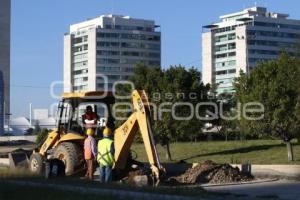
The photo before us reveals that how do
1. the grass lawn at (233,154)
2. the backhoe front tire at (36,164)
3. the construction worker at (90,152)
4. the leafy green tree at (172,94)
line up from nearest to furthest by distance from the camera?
the construction worker at (90,152), the backhoe front tire at (36,164), the grass lawn at (233,154), the leafy green tree at (172,94)

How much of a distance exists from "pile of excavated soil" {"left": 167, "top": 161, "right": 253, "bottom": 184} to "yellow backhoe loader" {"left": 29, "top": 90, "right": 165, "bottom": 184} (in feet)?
6.46

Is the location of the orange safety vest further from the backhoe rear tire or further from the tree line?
the tree line

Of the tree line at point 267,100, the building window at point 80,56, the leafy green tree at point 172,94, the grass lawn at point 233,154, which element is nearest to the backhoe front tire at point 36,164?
the grass lawn at point 233,154

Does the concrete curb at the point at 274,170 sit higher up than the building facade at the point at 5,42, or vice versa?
the building facade at the point at 5,42

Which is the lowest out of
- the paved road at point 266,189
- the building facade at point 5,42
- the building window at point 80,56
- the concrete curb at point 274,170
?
the paved road at point 266,189

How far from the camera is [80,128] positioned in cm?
2267

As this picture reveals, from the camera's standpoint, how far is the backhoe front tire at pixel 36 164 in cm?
2295

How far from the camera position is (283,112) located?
26812mm

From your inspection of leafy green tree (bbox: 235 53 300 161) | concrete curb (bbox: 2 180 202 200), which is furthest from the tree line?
concrete curb (bbox: 2 180 202 200)

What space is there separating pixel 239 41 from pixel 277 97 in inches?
3370

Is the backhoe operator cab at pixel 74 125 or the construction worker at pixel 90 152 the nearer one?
the construction worker at pixel 90 152

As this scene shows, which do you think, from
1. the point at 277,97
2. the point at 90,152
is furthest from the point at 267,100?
the point at 90,152

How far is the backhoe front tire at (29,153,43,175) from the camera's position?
22953 millimetres

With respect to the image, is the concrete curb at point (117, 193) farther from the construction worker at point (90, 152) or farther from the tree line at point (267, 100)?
the tree line at point (267, 100)
